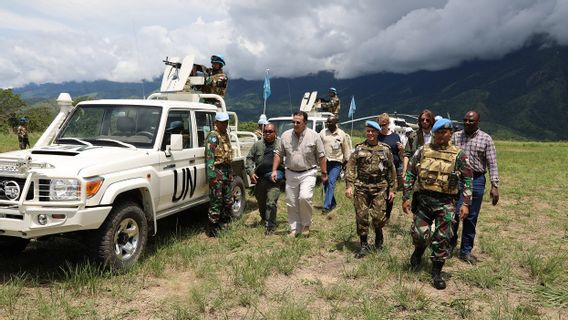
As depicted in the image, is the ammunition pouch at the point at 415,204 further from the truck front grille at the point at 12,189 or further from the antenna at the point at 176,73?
the antenna at the point at 176,73

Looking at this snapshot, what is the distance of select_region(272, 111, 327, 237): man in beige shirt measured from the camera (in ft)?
19.6

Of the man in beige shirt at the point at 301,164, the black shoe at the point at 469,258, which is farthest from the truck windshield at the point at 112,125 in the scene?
the black shoe at the point at 469,258

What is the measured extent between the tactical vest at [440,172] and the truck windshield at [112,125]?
323cm

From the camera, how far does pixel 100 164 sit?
419 centimetres

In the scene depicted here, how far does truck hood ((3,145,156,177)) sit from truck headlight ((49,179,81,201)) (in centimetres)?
8

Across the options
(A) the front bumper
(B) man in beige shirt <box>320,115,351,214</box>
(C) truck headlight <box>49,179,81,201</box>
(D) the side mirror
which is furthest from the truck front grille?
(B) man in beige shirt <box>320,115,351,214</box>

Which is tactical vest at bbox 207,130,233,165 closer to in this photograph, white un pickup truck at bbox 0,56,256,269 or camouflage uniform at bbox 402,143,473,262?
white un pickup truck at bbox 0,56,256,269

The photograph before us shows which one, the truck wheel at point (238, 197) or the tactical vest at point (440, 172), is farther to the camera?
the truck wheel at point (238, 197)

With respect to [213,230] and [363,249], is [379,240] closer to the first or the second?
[363,249]

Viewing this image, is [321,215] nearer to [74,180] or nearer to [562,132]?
[74,180]

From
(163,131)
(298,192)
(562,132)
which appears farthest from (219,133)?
(562,132)

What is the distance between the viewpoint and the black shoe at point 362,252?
Result: 5.30 meters

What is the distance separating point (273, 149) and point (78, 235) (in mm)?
3184

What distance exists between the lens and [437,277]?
14.4 ft
